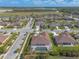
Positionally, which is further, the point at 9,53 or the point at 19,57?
the point at 9,53

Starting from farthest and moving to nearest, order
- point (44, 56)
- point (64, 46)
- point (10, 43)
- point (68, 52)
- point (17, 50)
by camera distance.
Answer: point (10, 43) < point (64, 46) < point (17, 50) < point (68, 52) < point (44, 56)

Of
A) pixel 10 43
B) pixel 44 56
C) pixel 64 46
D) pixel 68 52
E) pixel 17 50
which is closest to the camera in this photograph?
pixel 44 56

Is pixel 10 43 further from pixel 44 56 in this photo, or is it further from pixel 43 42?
pixel 44 56

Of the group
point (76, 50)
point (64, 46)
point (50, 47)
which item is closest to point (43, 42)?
point (50, 47)

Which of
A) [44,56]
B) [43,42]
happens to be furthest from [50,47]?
[44,56]

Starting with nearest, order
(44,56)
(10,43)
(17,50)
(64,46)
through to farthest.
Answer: (44,56), (17,50), (64,46), (10,43)

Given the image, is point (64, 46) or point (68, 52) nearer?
point (68, 52)

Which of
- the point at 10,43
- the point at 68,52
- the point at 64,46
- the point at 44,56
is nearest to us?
the point at 44,56

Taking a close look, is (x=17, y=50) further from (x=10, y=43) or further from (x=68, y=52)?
(x=68, y=52)

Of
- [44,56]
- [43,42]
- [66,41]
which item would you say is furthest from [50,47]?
[44,56]
